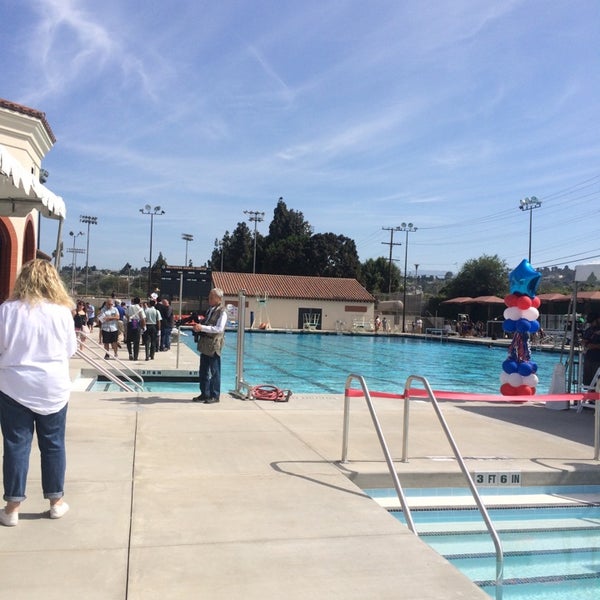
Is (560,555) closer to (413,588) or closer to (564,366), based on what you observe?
(413,588)

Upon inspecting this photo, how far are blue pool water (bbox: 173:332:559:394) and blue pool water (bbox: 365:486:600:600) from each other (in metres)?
9.79

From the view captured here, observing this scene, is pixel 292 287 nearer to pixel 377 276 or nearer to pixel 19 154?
pixel 377 276

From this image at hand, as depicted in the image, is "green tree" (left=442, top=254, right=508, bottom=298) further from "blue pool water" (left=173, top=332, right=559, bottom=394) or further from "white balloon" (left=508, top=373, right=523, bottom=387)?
"white balloon" (left=508, top=373, right=523, bottom=387)

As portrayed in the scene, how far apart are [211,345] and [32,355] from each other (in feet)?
18.1

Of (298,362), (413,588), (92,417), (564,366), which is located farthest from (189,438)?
(298,362)

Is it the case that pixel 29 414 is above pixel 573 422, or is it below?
above

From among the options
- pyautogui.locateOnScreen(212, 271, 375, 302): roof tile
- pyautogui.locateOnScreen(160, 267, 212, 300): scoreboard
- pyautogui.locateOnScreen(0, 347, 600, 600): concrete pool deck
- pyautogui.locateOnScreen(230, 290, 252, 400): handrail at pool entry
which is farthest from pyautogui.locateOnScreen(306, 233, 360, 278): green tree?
pyautogui.locateOnScreen(0, 347, 600, 600): concrete pool deck

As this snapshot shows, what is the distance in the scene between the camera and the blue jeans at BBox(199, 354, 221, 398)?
996 centimetres

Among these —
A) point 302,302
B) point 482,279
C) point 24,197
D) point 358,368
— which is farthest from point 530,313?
point 482,279

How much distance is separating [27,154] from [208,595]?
46.1 ft

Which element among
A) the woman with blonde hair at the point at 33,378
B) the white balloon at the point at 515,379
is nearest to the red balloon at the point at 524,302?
the white balloon at the point at 515,379

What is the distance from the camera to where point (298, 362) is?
24.5 metres

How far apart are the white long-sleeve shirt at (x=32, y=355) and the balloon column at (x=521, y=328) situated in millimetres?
9818

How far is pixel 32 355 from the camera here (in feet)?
14.1
